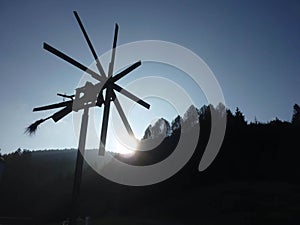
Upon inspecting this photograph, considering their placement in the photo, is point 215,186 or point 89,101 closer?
point 89,101

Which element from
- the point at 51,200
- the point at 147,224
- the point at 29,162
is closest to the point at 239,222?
the point at 147,224

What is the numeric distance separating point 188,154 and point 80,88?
46.8 metres

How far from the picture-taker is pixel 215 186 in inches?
1961

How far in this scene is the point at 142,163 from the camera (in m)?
56.8

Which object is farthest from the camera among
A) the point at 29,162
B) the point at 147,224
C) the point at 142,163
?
the point at 29,162

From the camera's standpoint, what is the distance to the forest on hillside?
37.8 m

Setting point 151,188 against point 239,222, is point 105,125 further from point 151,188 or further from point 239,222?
point 151,188

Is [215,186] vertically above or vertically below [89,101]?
below

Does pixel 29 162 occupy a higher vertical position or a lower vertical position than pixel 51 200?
higher

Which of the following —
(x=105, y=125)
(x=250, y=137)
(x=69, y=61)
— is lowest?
(x=105, y=125)

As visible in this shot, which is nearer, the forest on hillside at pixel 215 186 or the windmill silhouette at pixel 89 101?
the windmill silhouette at pixel 89 101

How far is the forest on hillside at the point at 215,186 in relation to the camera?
3778 cm

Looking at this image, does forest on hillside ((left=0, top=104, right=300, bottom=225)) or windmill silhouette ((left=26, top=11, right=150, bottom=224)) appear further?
forest on hillside ((left=0, top=104, right=300, bottom=225))

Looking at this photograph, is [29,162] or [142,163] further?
[29,162]
